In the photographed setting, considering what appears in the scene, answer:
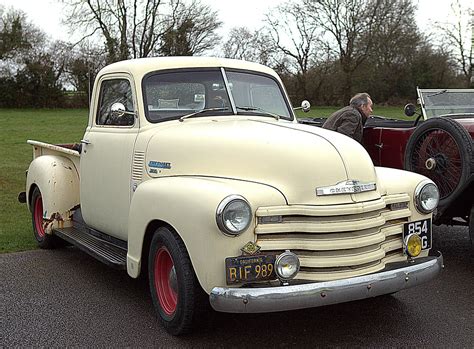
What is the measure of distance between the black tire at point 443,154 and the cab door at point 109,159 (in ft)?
9.32

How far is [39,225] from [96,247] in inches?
75.1

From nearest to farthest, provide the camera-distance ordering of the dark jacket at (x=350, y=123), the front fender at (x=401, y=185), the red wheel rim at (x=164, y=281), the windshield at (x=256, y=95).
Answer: the red wheel rim at (x=164, y=281), the front fender at (x=401, y=185), the windshield at (x=256, y=95), the dark jacket at (x=350, y=123)

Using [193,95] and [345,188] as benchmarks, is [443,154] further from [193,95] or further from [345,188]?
[193,95]

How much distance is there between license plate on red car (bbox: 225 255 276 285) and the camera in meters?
3.50

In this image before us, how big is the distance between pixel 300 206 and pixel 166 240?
91 cm

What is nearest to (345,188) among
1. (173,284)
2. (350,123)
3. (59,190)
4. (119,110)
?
(173,284)

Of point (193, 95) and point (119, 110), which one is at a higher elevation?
point (193, 95)

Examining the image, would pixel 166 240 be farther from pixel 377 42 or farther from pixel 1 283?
pixel 377 42

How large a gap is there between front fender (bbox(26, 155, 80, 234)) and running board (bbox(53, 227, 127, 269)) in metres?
0.15

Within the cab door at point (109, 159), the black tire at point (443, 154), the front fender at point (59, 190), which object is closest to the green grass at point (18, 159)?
the front fender at point (59, 190)

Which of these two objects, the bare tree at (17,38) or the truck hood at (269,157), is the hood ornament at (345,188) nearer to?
the truck hood at (269,157)

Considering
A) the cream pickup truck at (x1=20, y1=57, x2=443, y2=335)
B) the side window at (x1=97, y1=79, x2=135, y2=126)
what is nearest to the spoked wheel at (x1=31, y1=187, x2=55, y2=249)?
the cream pickup truck at (x1=20, y1=57, x2=443, y2=335)

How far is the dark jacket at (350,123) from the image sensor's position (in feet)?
22.1

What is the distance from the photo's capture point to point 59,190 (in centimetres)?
603
